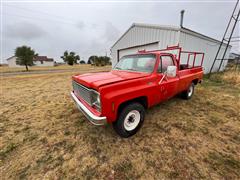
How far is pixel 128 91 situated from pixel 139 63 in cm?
139

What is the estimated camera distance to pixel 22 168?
2.18 meters

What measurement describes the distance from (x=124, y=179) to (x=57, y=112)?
135 inches

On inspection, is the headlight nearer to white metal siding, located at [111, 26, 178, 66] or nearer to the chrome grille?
the chrome grille

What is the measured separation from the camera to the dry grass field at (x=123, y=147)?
209cm

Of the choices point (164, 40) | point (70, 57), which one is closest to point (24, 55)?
point (164, 40)

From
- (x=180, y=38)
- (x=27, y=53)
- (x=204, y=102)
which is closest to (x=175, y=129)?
(x=204, y=102)

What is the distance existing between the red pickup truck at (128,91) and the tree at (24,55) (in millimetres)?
29163

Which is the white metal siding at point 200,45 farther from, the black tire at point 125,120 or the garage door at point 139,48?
the black tire at point 125,120

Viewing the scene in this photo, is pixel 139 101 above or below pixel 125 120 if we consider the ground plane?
above

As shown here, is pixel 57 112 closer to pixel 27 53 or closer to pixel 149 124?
pixel 149 124

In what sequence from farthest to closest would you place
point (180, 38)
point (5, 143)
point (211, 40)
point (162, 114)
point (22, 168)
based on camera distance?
point (211, 40)
point (180, 38)
point (162, 114)
point (5, 143)
point (22, 168)

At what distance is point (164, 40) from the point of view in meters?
8.52

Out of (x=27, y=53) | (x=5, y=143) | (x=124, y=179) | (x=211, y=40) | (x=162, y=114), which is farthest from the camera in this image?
(x=27, y=53)

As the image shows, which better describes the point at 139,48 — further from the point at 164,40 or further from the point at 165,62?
the point at 165,62
